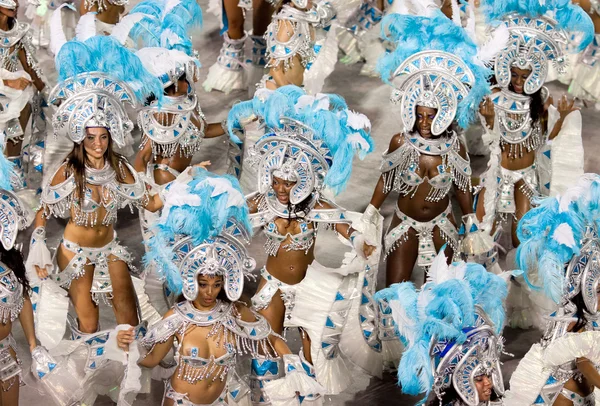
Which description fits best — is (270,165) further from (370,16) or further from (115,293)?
(370,16)

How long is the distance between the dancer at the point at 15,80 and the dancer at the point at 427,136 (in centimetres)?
239

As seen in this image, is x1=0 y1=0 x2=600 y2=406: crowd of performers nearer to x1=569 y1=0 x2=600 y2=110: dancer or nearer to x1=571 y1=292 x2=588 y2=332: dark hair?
x1=571 y1=292 x2=588 y2=332: dark hair

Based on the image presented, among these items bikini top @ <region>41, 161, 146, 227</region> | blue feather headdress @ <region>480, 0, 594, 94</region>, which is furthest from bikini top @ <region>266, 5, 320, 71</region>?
bikini top @ <region>41, 161, 146, 227</region>

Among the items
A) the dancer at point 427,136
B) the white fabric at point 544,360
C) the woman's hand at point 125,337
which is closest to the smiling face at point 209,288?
the woman's hand at point 125,337

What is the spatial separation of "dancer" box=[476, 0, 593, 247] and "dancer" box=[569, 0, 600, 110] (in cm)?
185

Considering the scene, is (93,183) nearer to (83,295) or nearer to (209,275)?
(83,295)

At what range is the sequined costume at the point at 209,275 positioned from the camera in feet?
19.8

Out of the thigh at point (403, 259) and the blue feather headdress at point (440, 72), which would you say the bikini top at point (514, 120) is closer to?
the blue feather headdress at point (440, 72)

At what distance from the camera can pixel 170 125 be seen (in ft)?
25.3

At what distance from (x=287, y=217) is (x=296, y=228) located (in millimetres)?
91

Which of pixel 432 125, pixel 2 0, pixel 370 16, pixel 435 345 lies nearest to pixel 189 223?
pixel 435 345

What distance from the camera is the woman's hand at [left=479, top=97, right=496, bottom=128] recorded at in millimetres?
7602

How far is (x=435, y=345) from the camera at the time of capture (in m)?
5.71

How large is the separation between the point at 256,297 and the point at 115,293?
79cm
